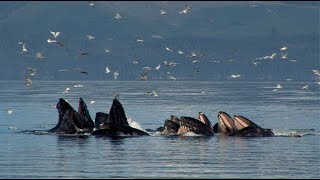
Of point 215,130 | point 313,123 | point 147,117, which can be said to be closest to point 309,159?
point 215,130

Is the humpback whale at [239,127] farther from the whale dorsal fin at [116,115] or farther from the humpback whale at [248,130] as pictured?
the whale dorsal fin at [116,115]

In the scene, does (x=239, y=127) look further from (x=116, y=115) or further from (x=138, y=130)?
(x=116, y=115)

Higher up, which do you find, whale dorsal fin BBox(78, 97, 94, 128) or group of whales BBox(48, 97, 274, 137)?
whale dorsal fin BBox(78, 97, 94, 128)

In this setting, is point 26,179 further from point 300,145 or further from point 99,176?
point 300,145

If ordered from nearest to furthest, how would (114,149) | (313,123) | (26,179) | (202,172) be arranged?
(26,179), (202,172), (114,149), (313,123)

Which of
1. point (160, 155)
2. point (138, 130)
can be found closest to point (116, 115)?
point (138, 130)

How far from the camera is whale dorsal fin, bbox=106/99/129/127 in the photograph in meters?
64.7

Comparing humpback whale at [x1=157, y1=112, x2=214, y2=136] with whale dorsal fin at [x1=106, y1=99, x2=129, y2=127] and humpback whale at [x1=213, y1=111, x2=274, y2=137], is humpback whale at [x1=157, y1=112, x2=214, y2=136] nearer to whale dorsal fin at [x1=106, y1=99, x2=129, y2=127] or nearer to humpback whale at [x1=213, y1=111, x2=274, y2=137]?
humpback whale at [x1=213, y1=111, x2=274, y2=137]

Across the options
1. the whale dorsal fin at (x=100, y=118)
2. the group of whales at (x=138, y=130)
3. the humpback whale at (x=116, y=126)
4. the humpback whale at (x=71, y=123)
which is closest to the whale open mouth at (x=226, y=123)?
the group of whales at (x=138, y=130)

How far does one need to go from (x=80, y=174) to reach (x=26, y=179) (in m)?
→ 2.64

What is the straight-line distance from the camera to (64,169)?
44812 mm

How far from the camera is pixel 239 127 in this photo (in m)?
65.6

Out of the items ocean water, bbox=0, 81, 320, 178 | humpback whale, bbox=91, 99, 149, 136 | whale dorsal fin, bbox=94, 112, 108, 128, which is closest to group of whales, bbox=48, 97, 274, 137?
humpback whale, bbox=91, 99, 149, 136

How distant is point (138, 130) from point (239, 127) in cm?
636
